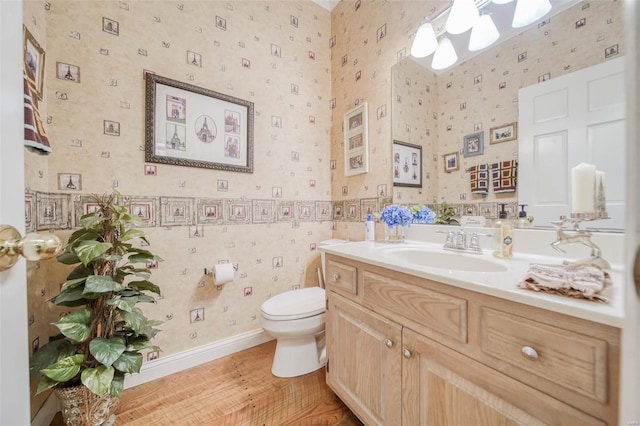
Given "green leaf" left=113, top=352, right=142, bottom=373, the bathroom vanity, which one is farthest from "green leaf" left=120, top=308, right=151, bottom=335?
the bathroom vanity

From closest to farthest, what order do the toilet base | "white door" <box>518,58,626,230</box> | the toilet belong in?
"white door" <box>518,58,626,230</box>
the toilet
the toilet base

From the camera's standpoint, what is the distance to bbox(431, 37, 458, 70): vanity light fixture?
1.37m

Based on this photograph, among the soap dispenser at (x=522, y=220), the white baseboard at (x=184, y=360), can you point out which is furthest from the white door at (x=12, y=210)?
the soap dispenser at (x=522, y=220)

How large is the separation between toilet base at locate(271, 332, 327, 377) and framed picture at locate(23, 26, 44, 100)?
5.89ft

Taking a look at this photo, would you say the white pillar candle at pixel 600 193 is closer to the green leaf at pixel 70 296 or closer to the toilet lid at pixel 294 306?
the toilet lid at pixel 294 306

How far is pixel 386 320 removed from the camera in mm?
945

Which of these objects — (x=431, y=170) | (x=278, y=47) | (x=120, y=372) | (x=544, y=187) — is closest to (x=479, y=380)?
(x=544, y=187)

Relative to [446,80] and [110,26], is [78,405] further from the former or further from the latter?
[446,80]

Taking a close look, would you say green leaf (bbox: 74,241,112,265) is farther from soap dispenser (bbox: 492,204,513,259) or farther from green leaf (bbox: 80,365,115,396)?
soap dispenser (bbox: 492,204,513,259)

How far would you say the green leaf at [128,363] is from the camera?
998 millimetres

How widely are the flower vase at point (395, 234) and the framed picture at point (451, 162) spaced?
0.42 metres

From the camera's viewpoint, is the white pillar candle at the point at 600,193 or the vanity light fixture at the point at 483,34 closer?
the white pillar candle at the point at 600,193

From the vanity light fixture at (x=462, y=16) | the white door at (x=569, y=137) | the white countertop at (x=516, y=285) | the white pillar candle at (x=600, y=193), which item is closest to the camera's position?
the white countertop at (x=516, y=285)

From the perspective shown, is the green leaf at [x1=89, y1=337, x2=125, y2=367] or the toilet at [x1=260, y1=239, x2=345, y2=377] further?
the toilet at [x1=260, y1=239, x2=345, y2=377]
